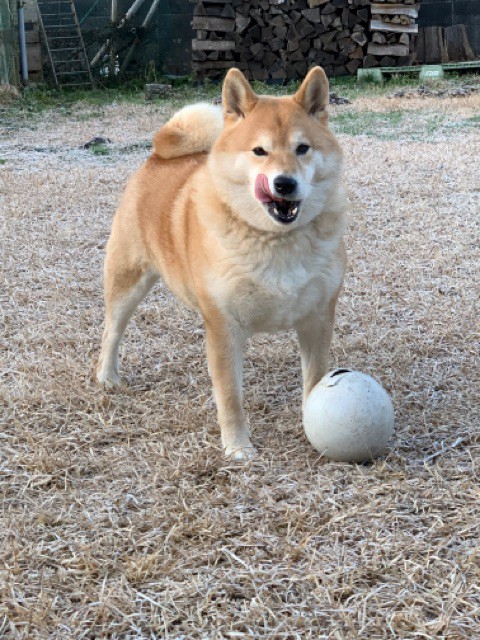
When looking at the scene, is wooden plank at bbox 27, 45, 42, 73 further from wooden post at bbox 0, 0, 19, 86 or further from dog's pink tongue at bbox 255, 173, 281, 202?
dog's pink tongue at bbox 255, 173, 281, 202

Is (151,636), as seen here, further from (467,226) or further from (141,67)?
(141,67)

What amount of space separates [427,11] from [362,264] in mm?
9935

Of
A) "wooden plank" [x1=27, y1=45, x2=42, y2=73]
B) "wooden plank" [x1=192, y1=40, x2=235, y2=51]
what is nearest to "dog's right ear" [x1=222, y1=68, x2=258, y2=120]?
"wooden plank" [x1=192, y1=40, x2=235, y2=51]

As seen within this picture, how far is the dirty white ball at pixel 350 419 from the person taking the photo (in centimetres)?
250

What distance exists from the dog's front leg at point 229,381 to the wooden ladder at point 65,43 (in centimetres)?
1131

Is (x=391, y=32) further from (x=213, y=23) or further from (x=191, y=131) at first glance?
(x=191, y=131)

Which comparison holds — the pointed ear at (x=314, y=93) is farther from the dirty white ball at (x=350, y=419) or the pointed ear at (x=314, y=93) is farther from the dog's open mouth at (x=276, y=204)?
the dirty white ball at (x=350, y=419)

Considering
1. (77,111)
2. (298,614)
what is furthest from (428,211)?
(77,111)

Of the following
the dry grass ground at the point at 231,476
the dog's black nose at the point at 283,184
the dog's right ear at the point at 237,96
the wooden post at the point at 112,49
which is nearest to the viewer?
the dry grass ground at the point at 231,476

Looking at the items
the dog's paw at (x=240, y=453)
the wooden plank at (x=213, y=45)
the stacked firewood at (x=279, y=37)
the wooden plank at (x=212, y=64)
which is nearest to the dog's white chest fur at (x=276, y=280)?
the dog's paw at (x=240, y=453)

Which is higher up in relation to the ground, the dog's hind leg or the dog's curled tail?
the dog's curled tail

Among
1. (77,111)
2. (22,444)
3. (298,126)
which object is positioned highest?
(298,126)

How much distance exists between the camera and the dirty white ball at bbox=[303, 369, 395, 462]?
8.21ft

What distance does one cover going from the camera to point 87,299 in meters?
4.27
